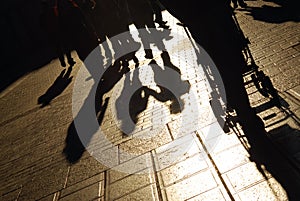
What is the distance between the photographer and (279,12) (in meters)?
8.09

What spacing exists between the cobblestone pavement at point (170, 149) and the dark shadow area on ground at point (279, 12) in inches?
5.4

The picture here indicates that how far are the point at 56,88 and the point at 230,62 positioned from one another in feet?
26.0

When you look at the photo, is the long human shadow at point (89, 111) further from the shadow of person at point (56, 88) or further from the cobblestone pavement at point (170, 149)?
the shadow of person at point (56, 88)

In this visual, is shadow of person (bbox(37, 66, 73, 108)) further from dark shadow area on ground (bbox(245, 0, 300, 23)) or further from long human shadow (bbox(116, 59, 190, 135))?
dark shadow area on ground (bbox(245, 0, 300, 23))

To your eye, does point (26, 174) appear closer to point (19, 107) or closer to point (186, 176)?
point (186, 176)

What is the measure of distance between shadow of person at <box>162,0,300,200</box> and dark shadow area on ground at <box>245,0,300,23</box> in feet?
15.1

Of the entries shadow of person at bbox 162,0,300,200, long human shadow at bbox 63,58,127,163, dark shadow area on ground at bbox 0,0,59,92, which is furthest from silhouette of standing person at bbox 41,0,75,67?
dark shadow area on ground at bbox 0,0,59,92

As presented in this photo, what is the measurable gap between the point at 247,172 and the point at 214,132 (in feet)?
3.29

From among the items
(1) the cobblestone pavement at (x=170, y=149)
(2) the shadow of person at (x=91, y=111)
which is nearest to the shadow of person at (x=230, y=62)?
(1) the cobblestone pavement at (x=170, y=149)

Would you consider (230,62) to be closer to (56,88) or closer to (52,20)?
(52,20)

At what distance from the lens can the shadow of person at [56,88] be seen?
932 cm

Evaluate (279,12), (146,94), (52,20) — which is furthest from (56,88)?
(279,12)

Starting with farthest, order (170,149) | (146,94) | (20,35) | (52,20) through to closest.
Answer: (20,35), (52,20), (146,94), (170,149)

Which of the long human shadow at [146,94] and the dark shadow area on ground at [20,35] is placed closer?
the long human shadow at [146,94]
